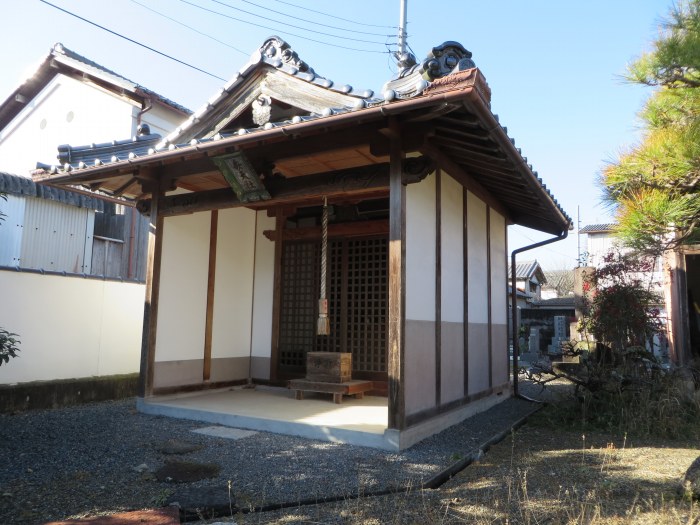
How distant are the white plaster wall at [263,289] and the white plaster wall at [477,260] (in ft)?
10.9

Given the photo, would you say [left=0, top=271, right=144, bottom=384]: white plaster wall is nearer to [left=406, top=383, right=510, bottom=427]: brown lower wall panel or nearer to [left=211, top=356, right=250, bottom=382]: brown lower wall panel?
[left=211, top=356, right=250, bottom=382]: brown lower wall panel

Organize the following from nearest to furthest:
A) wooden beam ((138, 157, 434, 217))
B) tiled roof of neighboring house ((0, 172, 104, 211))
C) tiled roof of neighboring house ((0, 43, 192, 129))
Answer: wooden beam ((138, 157, 434, 217)), tiled roof of neighboring house ((0, 172, 104, 211)), tiled roof of neighboring house ((0, 43, 192, 129))

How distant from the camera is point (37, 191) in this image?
10.3 meters

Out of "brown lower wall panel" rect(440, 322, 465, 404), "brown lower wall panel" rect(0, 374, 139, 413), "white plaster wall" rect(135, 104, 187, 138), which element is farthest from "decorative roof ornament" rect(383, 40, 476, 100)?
"white plaster wall" rect(135, 104, 187, 138)

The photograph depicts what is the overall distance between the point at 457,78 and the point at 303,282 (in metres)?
5.10

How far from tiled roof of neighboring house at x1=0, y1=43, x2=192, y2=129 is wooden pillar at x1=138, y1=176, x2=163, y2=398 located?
6.08 m

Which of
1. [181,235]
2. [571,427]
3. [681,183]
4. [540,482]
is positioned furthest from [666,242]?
[181,235]

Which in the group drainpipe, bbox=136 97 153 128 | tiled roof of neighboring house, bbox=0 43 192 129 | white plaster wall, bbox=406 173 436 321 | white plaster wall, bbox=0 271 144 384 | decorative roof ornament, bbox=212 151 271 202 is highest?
tiled roof of neighboring house, bbox=0 43 192 129

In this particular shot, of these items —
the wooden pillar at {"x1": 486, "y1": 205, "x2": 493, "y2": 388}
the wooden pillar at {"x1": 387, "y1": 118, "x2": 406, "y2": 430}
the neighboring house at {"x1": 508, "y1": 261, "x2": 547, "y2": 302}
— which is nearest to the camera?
the wooden pillar at {"x1": 387, "y1": 118, "x2": 406, "y2": 430}

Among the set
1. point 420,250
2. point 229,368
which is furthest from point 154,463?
point 229,368

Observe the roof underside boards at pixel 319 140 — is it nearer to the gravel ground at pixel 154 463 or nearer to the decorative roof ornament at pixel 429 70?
the decorative roof ornament at pixel 429 70

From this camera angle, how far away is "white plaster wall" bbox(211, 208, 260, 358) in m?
8.28

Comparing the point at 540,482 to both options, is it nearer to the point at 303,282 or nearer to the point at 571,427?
the point at 571,427

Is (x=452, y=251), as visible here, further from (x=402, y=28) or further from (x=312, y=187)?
(x=402, y=28)
